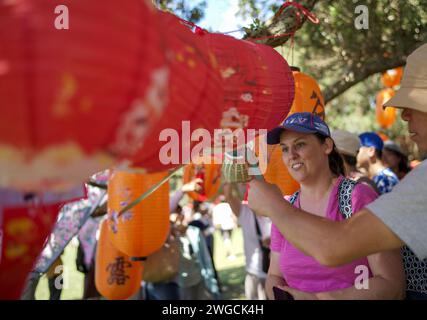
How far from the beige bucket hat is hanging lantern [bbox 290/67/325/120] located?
1.04 metres

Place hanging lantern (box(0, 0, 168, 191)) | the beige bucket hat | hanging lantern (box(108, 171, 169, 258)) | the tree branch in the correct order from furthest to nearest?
hanging lantern (box(108, 171, 169, 258)) < the tree branch < the beige bucket hat < hanging lantern (box(0, 0, 168, 191))

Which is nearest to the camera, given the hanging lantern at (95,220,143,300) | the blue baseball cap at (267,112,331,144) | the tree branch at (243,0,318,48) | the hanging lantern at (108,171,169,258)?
the blue baseball cap at (267,112,331,144)

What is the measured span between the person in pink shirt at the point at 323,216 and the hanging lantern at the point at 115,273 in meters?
1.88

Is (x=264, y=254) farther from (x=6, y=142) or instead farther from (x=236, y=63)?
(x=6, y=142)

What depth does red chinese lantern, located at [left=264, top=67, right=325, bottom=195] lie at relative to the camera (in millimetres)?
2723

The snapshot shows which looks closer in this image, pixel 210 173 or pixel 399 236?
pixel 399 236

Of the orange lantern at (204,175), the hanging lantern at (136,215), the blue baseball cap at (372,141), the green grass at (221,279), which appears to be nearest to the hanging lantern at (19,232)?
the hanging lantern at (136,215)

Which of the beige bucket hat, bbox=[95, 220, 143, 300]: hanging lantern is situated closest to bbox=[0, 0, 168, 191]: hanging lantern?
the beige bucket hat

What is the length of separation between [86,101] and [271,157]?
1956mm

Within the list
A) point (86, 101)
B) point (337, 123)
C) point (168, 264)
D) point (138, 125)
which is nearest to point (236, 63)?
point (138, 125)

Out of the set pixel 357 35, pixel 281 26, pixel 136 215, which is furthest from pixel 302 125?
pixel 357 35

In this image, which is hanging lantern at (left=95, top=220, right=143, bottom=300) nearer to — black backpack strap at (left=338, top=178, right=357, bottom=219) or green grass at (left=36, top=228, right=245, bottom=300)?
green grass at (left=36, top=228, right=245, bottom=300)

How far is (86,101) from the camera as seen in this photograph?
0.88 m

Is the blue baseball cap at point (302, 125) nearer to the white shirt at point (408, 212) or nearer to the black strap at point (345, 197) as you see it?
the black strap at point (345, 197)
